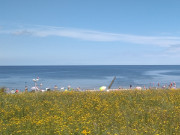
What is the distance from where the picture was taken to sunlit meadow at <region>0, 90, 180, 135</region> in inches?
357

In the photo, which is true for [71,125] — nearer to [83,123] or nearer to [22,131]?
[83,123]

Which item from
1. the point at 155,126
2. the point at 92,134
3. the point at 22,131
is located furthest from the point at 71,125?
the point at 155,126

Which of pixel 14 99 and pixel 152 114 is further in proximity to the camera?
pixel 14 99

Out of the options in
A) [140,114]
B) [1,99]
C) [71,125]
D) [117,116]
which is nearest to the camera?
[71,125]

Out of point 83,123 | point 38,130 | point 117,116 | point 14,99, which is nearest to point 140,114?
point 117,116

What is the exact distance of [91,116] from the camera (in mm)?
10969

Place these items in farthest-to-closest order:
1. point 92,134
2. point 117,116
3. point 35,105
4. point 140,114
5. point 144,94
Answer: point 144,94
point 35,105
point 140,114
point 117,116
point 92,134

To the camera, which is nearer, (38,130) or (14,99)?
(38,130)

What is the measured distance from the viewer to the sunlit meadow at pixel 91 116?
29.8 feet

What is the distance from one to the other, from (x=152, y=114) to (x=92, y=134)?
14.1ft

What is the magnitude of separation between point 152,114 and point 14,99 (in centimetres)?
993

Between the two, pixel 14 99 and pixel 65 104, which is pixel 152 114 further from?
pixel 14 99

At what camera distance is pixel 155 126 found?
988 centimetres

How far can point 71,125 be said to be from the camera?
378 inches
